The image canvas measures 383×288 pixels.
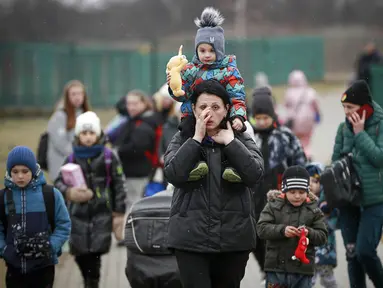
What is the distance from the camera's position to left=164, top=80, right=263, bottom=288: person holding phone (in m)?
6.23

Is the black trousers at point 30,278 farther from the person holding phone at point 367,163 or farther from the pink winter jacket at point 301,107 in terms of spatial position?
the pink winter jacket at point 301,107

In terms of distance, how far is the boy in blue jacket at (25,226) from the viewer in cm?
763

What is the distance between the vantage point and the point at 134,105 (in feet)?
41.8

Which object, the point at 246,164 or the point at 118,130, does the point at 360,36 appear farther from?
the point at 246,164

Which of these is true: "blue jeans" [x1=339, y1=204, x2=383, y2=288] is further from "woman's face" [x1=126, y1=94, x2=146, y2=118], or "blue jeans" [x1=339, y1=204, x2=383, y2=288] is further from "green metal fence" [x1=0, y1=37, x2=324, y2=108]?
"green metal fence" [x1=0, y1=37, x2=324, y2=108]

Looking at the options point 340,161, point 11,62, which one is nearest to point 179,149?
point 340,161

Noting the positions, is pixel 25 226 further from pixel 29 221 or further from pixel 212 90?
pixel 212 90

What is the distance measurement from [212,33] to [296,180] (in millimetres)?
1674

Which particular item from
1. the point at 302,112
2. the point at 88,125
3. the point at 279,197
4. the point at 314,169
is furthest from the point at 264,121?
the point at 302,112

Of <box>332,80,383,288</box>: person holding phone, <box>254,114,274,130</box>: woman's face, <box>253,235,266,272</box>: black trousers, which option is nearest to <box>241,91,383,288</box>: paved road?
<box>253,235,266,272</box>: black trousers

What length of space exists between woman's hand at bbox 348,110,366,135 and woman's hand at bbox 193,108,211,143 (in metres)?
2.44

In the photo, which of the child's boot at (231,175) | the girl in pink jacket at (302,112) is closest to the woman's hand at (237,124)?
the child's boot at (231,175)

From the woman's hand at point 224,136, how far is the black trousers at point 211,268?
770 mm

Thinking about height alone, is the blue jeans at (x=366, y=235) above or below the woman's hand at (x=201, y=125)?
below
